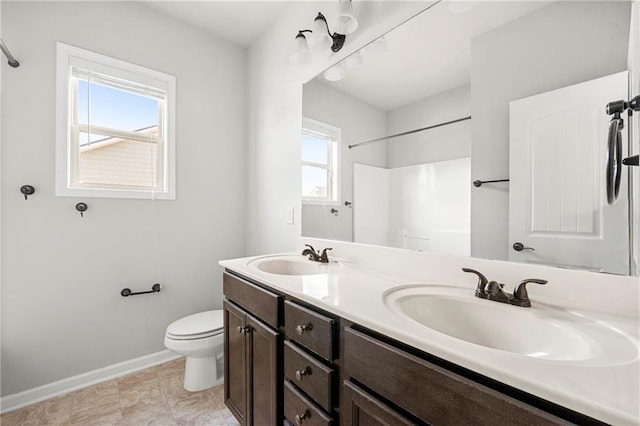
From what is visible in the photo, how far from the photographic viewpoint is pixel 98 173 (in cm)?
194

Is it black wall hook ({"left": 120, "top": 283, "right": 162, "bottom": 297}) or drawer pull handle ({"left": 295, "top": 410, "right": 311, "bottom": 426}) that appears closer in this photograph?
drawer pull handle ({"left": 295, "top": 410, "right": 311, "bottom": 426})

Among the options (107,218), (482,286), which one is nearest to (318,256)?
(482,286)

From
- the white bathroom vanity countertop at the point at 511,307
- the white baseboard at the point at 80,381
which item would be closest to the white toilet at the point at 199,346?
the white baseboard at the point at 80,381

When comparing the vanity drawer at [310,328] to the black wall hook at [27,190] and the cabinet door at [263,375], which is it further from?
the black wall hook at [27,190]

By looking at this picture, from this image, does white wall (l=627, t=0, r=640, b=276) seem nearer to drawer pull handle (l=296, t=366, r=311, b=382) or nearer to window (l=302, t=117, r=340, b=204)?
drawer pull handle (l=296, t=366, r=311, b=382)

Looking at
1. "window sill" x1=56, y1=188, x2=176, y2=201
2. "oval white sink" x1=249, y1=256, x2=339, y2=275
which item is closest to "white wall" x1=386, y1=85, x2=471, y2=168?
"oval white sink" x1=249, y1=256, x2=339, y2=275

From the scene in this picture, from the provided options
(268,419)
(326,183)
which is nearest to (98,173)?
(326,183)

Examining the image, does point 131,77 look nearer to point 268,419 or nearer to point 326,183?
point 326,183

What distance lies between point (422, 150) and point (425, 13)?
0.60 meters

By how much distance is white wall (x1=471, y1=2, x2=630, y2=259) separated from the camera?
31.3 inches

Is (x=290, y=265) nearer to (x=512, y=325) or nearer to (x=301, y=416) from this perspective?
(x=301, y=416)

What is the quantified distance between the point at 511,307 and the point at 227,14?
2.58 meters

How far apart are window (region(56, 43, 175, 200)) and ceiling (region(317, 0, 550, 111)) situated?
1.60 metres

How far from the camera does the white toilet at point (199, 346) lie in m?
1.71
